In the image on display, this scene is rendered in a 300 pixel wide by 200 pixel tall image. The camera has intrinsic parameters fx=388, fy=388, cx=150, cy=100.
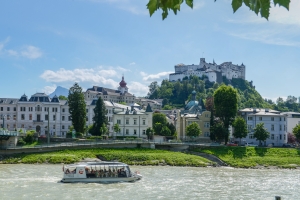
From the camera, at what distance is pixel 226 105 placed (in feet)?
251

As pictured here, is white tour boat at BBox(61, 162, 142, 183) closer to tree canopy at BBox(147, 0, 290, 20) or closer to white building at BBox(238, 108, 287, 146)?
tree canopy at BBox(147, 0, 290, 20)

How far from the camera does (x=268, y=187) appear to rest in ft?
122

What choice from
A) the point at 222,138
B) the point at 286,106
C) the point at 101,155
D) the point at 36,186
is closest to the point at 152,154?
the point at 101,155

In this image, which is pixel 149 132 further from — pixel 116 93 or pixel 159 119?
pixel 116 93

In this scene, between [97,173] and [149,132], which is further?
[149,132]

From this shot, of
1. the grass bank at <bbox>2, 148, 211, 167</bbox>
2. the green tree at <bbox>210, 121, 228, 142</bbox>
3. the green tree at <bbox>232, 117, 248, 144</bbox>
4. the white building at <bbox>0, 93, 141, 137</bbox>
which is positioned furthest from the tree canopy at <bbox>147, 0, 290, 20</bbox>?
the white building at <bbox>0, 93, 141, 137</bbox>

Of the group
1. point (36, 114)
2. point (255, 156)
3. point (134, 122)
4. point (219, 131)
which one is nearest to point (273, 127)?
point (219, 131)

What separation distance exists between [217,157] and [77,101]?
30398mm

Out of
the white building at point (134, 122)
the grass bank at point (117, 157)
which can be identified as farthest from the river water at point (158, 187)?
the white building at point (134, 122)

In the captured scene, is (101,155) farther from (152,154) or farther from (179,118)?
(179,118)

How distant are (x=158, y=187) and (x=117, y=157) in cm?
2579

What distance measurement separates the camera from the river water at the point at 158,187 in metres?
31.4

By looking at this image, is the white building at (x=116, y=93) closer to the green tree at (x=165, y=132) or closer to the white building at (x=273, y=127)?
the green tree at (x=165, y=132)

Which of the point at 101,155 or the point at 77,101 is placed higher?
the point at 77,101
